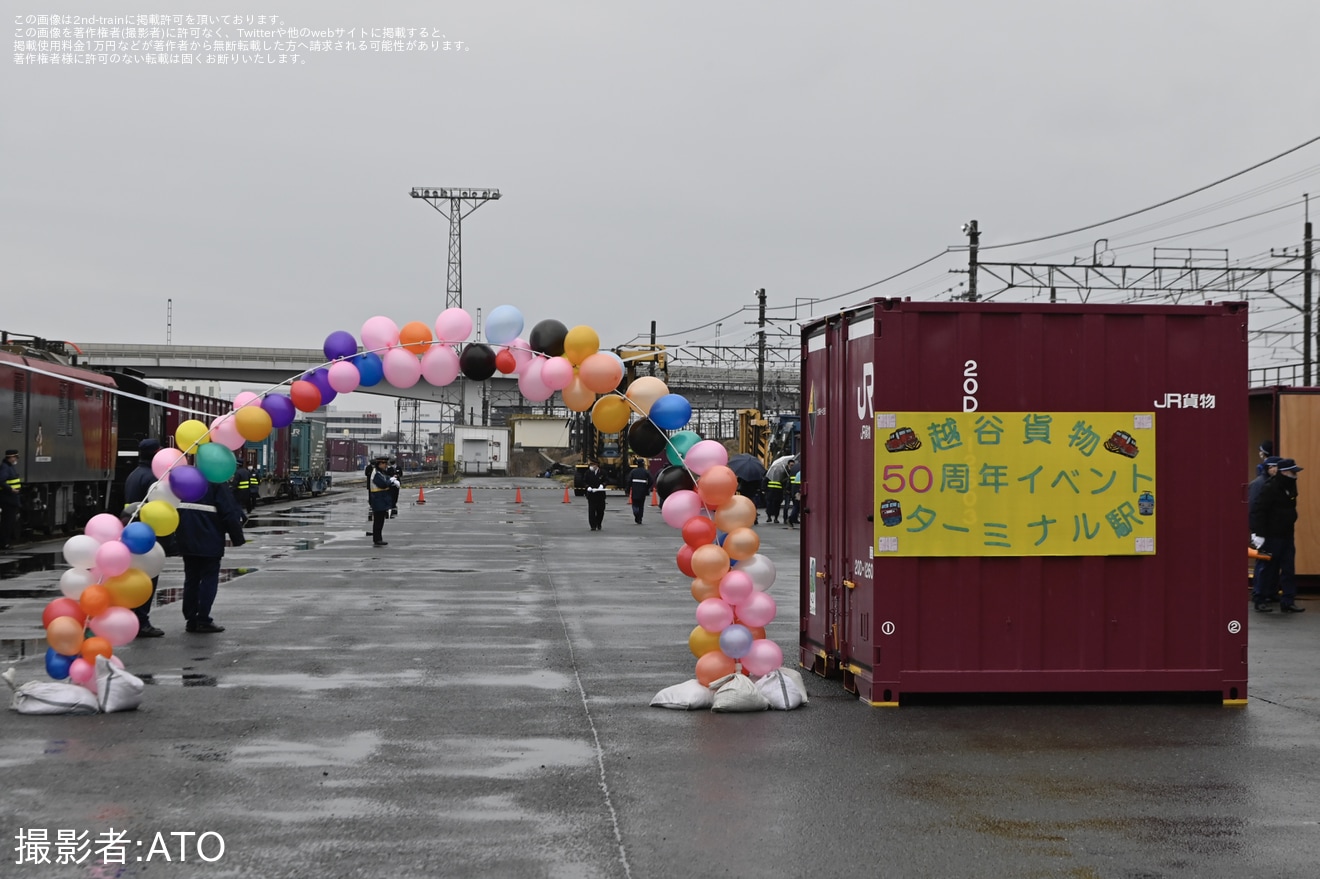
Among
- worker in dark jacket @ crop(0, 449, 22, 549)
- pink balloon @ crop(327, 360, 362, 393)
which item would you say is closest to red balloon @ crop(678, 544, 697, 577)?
pink balloon @ crop(327, 360, 362, 393)

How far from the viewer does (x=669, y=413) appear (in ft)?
35.1

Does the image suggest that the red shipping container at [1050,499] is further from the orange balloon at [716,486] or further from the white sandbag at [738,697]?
the orange balloon at [716,486]

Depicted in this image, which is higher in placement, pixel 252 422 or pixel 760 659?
pixel 252 422

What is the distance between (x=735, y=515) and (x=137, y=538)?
14.8 feet

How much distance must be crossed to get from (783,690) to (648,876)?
165 inches

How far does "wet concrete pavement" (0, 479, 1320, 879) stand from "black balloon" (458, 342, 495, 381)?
2.50 m

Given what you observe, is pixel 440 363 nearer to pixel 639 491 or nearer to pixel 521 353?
pixel 521 353

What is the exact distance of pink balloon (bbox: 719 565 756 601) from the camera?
1017 centimetres

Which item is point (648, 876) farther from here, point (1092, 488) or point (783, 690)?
point (1092, 488)

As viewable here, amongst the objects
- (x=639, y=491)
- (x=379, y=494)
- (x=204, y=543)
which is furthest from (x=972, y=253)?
(x=204, y=543)

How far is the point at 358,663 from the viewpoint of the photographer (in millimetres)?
11961

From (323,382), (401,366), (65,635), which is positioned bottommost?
(65,635)

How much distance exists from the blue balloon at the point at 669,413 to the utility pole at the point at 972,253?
3300 cm

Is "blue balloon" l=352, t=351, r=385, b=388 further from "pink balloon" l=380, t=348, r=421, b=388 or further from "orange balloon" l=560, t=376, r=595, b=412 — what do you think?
"orange balloon" l=560, t=376, r=595, b=412
